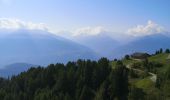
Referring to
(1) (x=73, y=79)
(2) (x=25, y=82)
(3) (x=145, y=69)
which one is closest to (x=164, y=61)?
(3) (x=145, y=69)

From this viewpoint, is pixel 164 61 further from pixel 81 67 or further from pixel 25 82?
pixel 25 82

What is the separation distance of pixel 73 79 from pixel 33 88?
18.1 m

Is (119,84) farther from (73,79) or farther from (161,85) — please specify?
(73,79)

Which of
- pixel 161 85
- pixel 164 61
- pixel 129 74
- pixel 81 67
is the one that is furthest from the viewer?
pixel 164 61

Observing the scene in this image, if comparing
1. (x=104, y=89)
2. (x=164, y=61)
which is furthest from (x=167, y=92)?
(x=164, y=61)

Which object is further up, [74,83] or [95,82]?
[95,82]

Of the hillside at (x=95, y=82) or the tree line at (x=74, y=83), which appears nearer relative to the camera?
the hillside at (x=95, y=82)

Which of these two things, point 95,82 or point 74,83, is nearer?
point 95,82

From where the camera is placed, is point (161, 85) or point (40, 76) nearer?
point (161, 85)

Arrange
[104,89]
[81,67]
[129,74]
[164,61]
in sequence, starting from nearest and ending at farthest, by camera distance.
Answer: [104,89] → [129,74] → [81,67] → [164,61]

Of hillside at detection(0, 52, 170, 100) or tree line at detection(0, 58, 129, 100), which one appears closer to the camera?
hillside at detection(0, 52, 170, 100)

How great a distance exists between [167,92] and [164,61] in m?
49.7

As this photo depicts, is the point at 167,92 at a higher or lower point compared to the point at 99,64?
lower

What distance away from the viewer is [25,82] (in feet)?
414
